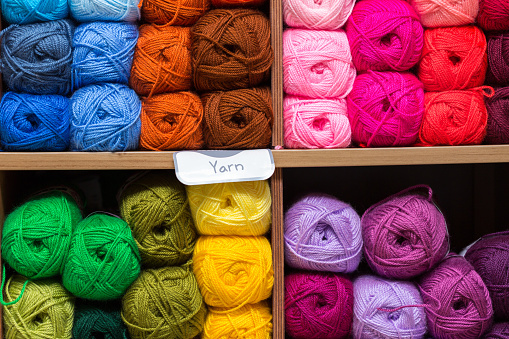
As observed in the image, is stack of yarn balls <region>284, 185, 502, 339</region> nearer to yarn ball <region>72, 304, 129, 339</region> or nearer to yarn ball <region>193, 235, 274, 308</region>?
yarn ball <region>193, 235, 274, 308</region>

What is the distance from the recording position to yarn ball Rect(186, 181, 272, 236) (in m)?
0.81

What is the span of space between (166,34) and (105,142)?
26 centimetres

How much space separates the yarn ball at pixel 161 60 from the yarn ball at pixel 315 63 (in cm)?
21

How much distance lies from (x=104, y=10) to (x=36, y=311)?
615mm

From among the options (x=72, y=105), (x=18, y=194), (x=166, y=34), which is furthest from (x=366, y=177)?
(x=18, y=194)

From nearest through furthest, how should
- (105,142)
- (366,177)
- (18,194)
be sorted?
(105,142) → (18,194) → (366,177)

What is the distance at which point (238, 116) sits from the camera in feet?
2.71

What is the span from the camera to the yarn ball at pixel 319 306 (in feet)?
2.74

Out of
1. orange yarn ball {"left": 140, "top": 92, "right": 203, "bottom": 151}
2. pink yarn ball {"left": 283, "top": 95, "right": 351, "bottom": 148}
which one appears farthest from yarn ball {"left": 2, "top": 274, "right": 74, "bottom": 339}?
pink yarn ball {"left": 283, "top": 95, "right": 351, "bottom": 148}

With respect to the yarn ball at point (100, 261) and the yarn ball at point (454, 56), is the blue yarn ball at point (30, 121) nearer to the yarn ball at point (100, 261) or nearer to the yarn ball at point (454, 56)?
the yarn ball at point (100, 261)

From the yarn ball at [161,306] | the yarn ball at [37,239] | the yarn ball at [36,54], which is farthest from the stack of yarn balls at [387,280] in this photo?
the yarn ball at [36,54]

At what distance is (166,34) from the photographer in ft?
2.68

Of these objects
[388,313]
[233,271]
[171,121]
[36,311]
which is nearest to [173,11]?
[171,121]

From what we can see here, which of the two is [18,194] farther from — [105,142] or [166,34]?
[166,34]
